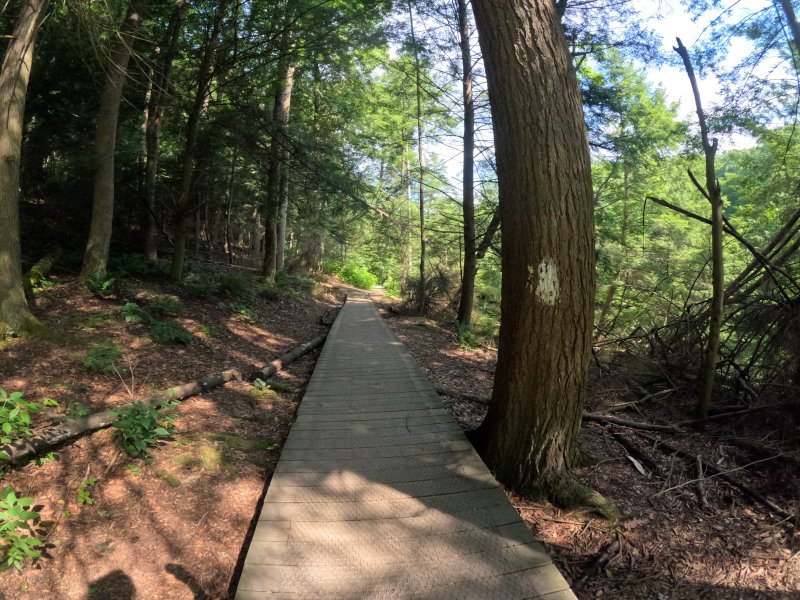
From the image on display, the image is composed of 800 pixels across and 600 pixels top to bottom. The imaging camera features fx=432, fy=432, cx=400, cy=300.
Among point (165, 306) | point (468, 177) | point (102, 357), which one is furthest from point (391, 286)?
point (102, 357)

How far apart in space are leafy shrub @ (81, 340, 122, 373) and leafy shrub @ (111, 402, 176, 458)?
4.07ft

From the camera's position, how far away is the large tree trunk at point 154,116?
9.37 metres

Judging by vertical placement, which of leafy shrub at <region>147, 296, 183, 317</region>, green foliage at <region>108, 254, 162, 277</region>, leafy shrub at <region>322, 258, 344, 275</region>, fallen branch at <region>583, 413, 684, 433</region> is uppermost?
leafy shrub at <region>322, 258, 344, 275</region>

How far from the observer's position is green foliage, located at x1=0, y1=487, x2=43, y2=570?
8.05 feet

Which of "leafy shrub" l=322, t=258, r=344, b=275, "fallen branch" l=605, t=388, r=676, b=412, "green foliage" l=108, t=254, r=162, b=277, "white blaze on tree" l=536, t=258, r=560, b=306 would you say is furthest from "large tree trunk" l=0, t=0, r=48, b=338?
"leafy shrub" l=322, t=258, r=344, b=275

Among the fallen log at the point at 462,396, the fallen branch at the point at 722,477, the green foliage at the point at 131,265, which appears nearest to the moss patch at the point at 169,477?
the fallen log at the point at 462,396

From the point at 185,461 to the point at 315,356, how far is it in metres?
4.99

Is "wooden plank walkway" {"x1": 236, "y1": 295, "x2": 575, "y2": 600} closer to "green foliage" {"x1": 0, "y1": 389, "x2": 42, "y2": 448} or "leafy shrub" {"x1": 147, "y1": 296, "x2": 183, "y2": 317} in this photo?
"green foliage" {"x1": 0, "y1": 389, "x2": 42, "y2": 448}

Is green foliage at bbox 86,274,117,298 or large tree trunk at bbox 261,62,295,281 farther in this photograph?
large tree trunk at bbox 261,62,295,281

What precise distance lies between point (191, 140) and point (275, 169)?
7.73ft

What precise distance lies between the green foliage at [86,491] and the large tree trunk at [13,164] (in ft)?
10.7

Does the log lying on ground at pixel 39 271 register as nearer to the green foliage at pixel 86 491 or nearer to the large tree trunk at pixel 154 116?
the large tree trunk at pixel 154 116

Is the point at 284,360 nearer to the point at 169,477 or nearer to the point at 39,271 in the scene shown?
the point at 169,477

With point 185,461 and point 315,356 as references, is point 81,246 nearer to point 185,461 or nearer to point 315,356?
point 315,356
